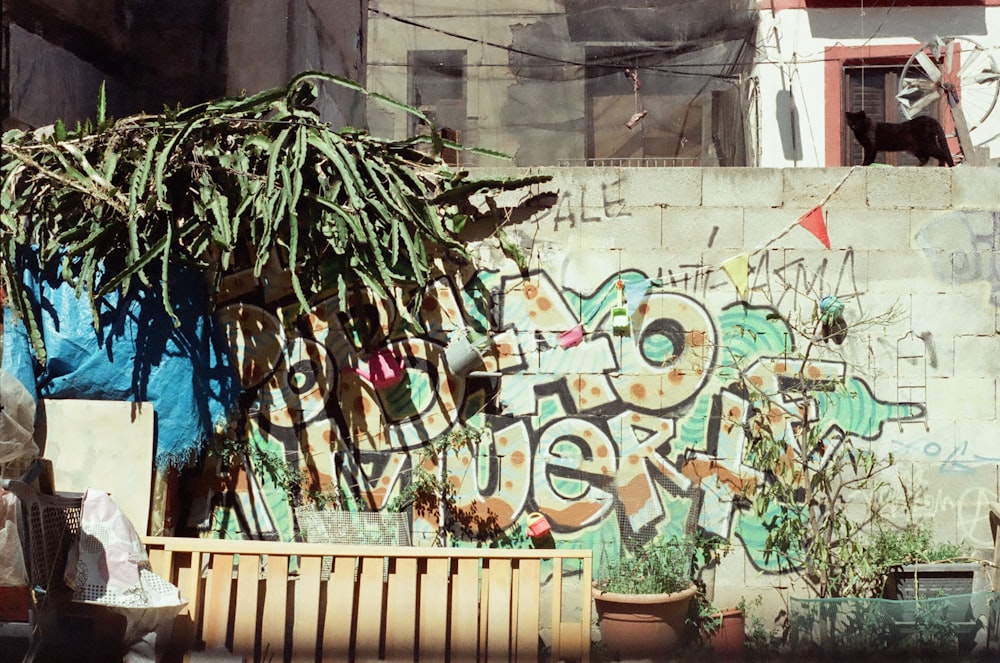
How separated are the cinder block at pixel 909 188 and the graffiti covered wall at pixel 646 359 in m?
0.01

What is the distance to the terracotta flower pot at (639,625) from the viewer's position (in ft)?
20.7

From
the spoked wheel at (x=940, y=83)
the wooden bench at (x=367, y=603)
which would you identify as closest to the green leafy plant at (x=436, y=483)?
the wooden bench at (x=367, y=603)

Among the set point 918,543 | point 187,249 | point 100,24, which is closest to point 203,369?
point 187,249

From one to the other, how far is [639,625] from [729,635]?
724 millimetres

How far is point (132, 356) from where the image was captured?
6691 millimetres

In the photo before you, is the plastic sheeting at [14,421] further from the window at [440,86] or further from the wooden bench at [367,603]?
the window at [440,86]

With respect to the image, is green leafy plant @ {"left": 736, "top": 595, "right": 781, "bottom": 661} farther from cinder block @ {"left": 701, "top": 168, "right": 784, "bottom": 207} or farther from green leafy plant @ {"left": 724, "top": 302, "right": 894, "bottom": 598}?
cinder block @ {"left": 701, "top": 168, "right": 784, "bottom": 207}

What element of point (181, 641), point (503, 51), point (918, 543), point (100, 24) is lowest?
point (181, 641)

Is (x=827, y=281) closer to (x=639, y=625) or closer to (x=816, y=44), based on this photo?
(x=639, y=625)

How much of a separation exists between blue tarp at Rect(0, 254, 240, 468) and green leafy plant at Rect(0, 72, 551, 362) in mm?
113

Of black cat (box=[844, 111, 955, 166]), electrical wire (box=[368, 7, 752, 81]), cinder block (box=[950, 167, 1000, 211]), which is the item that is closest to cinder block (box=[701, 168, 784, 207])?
cinder block (box=[950, 167, 1000, 211])

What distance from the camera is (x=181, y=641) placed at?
5914 mm

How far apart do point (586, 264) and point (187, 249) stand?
8.52 ft

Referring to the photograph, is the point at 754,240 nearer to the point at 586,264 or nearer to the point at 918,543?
the point at 586,264
